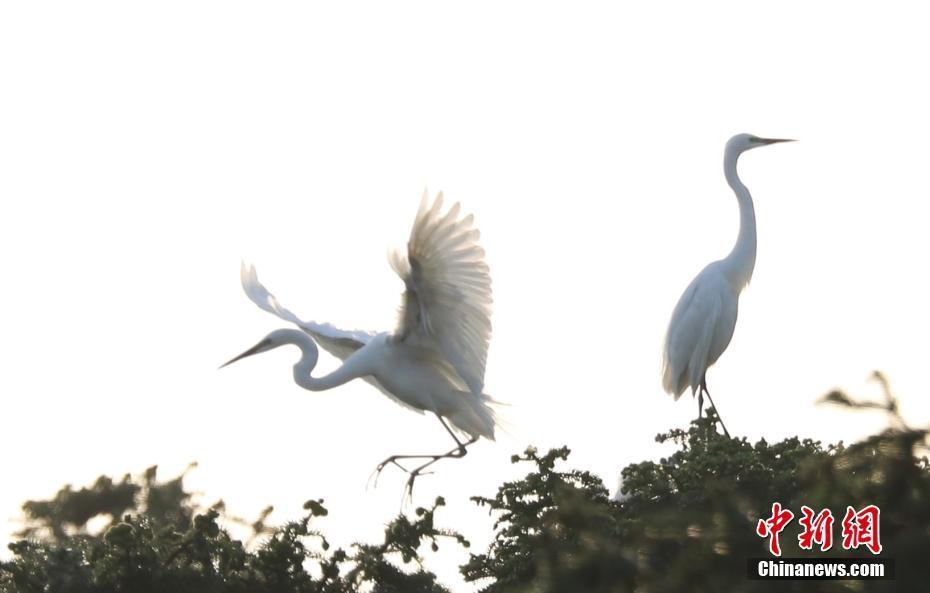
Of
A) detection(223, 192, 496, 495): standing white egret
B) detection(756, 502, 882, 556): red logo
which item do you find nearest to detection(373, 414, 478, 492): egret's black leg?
detection(223, 192, 496, 495): standing white egret

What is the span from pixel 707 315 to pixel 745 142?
191cm

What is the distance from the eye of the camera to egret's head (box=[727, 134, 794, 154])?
12.9 m

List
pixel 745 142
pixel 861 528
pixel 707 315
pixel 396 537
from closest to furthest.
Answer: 1. pixel 861 528
2. pixel 396 537
3. pixel 707 315
4. pixel 745 142

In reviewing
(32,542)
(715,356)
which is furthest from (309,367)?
(715,356)

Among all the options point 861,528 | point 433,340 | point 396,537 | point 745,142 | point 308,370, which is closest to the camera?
point 861,528

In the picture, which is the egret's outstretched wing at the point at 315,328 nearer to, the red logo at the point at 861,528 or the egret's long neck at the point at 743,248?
the egret's long neck at the point at 743,248

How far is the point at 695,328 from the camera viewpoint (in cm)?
1183

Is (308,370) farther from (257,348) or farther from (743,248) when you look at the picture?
(743,248)

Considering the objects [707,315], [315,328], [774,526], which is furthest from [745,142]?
[774,526]

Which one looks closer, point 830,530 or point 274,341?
point 830,530

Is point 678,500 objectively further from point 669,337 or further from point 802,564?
point 669,337

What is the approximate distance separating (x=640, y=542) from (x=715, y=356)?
28.1 ft

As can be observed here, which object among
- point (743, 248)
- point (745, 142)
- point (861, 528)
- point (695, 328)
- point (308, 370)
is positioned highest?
point (745, 142)

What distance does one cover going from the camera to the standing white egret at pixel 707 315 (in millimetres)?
11836
